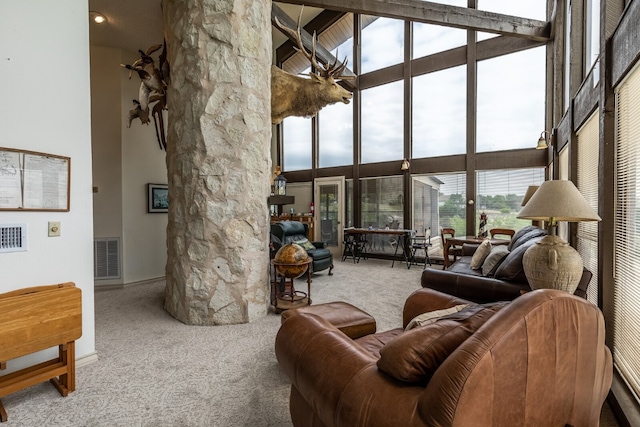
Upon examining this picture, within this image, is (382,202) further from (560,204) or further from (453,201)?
(560,204)

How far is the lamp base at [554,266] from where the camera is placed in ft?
6.59

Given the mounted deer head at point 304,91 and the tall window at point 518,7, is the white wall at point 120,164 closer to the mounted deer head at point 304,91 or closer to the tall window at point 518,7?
the mounted deer head at point 304,91

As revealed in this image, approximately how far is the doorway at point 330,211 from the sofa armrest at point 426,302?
5.86m

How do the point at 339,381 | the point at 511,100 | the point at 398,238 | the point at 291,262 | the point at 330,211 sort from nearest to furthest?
the point at 339,381 → the point at 291,262 → the point at 511,100 → the point at 398,238 → the point at 330,211

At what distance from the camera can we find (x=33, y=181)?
2.06 m

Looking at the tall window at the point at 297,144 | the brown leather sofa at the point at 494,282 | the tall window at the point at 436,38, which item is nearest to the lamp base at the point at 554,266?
the brown leather sofa at the point at 494,282

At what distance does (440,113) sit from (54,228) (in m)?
6.98

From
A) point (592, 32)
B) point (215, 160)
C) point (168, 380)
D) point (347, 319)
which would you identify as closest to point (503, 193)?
point (592, 32)

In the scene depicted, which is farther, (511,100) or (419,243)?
(419,243)

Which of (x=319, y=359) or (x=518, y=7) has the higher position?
(x=518, y=7)

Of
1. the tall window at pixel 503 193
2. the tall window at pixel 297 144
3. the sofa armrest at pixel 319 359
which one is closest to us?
the sofa armrest at pixel 319 359

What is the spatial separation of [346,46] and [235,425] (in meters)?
8.79

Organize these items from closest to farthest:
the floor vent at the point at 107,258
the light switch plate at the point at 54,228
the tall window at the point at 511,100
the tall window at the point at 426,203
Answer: the light switch plate at the point at 54,228, the floor vent at the point at 107,258, the tall window at the point at 511,100, the tall window at the point at 426,203

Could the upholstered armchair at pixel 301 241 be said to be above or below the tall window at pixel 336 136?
below
